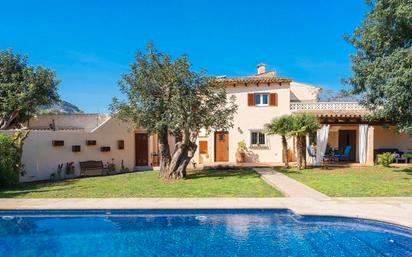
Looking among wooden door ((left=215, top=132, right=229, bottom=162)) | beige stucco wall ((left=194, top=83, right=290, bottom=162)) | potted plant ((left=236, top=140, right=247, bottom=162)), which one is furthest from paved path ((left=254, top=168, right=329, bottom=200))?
wooden door ((left=215, top=132, right=229, bottom=162))

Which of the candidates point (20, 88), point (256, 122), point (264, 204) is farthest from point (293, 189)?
point (20, 88)

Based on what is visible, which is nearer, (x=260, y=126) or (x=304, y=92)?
(x=260, y=126)

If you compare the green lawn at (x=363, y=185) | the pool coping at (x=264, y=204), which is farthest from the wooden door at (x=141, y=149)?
the pool coping at (x=264, y=204)

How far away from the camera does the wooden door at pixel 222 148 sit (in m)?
25.9

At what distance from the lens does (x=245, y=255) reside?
22.8 feet

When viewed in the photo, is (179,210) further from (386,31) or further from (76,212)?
(386,31)

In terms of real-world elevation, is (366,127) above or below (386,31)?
below

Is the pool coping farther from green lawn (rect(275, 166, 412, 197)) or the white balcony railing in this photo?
the white balcony railing

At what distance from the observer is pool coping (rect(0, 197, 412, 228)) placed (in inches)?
353

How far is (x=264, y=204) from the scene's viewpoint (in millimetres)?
10023

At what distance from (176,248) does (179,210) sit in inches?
81.8

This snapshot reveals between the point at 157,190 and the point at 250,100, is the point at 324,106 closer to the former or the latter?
the point at 250,100

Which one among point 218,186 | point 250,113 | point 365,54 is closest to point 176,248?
point 218,186

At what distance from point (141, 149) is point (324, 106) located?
14.4 meters
